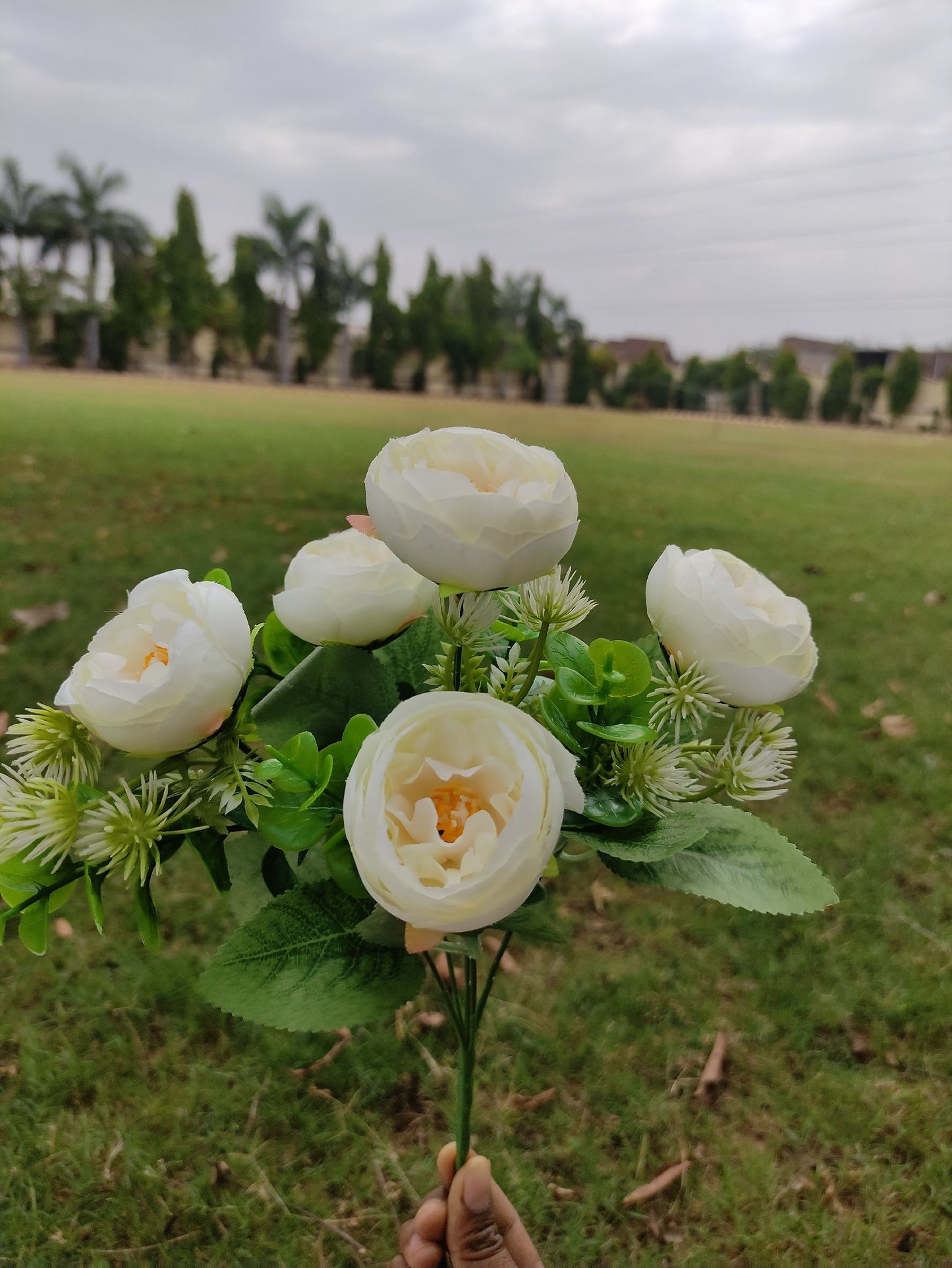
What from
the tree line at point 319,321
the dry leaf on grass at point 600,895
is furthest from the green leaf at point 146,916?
the tree line at point 319,321

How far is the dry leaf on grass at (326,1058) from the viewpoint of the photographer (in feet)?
5.18

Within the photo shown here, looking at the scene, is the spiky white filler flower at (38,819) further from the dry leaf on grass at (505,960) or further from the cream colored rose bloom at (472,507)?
the dry leaf on grass at (505,960)

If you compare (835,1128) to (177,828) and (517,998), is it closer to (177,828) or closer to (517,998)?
(517,998)

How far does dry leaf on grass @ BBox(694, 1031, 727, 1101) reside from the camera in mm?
1587

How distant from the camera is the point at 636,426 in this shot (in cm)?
1928

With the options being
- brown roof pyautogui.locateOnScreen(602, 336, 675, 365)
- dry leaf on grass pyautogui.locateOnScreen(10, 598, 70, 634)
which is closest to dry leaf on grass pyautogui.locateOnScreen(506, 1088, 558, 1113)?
dry leaf on grass pyautogui.locateOnScreen(10, 598, 70, 634)

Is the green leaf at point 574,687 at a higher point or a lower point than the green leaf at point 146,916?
higher

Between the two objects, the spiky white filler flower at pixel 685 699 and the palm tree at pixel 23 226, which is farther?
the palm tree at pixel 23 226

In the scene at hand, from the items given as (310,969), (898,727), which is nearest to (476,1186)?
(310,969)

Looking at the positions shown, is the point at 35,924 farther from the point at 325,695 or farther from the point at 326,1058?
the point at 326,1058

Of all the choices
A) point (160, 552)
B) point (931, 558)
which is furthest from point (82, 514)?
point (931, 558)

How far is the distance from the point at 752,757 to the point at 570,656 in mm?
163

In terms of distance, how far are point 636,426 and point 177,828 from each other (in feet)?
65.2

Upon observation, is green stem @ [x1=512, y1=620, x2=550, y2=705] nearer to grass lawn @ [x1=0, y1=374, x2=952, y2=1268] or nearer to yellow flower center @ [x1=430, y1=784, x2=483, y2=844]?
yellow flower center @ [x1=430, y1=784, x2=483, y2=844]
